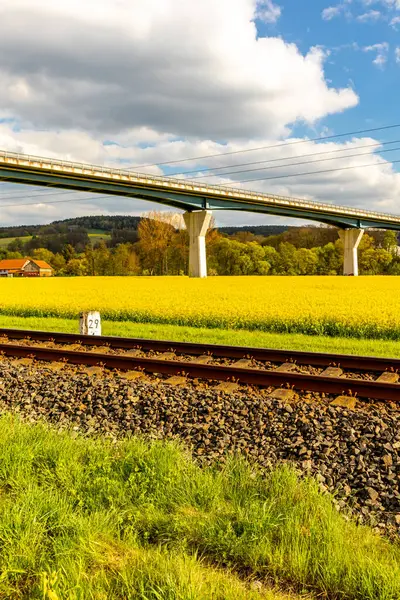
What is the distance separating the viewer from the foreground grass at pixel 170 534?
3195 mm

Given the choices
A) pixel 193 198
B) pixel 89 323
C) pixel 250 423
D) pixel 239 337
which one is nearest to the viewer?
pixel 250 423

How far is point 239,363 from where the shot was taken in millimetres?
11102

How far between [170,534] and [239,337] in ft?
38.1

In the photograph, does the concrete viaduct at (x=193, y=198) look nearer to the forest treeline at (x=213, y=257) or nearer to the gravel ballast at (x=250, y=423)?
the forest treeline at (x=213, y=257)

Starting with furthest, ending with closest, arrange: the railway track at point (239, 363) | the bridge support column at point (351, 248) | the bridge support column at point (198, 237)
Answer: the bridge support column at point (351, 248) < the bridge support column at point (198, 237) < the railway track at point (239, 363)

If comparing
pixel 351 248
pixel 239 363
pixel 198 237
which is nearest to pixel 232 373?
pixel 239 363

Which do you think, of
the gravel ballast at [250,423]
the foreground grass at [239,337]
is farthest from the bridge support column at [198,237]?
the gravel ballast at [250,423]

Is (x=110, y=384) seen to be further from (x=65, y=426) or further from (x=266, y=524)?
(x=266, y=524)

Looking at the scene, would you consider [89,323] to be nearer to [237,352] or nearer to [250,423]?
[237,352]

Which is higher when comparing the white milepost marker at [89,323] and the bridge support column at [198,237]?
the bridge support column at [198,237]

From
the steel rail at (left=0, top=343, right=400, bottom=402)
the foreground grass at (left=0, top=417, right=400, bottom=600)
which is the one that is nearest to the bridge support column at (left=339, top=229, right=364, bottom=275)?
the steel rail at (left=0, top=343, right=400, bottom=402)

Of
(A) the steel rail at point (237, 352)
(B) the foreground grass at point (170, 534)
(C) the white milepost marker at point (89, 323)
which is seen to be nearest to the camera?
(B) the foreground grass at point (170, 534)

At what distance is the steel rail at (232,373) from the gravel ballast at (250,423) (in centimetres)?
31

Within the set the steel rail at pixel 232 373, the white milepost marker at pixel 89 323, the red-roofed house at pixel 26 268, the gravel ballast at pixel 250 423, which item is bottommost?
the gravel ballast at pixel 250 423
